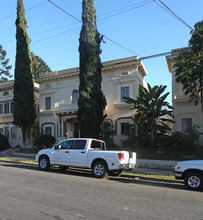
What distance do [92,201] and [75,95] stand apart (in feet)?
59.4

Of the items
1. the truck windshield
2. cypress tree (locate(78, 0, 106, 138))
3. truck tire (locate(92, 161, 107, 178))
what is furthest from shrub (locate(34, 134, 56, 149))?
truck tire (locate(92, 161, 107, 178))

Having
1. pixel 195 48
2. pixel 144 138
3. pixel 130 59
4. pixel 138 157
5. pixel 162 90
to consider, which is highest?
pixel 130 59

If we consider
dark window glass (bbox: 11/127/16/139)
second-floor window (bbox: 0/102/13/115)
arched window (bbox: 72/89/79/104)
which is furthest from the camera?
second-floor window (bbox: 0/102/13/115)

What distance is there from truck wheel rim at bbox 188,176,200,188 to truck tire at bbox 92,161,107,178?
3458mm

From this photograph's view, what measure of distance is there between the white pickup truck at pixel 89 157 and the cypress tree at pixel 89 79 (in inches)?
247

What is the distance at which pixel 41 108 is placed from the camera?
2538cm

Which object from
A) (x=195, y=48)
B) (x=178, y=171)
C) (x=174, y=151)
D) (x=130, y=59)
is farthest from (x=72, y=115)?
(x=178, y=171)

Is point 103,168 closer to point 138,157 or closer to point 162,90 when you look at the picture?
point 138,157

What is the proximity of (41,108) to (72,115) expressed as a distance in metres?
4.84

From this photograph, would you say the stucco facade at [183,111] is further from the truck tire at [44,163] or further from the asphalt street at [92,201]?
the truck tire at [44,163]

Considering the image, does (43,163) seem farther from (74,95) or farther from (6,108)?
(6,108)

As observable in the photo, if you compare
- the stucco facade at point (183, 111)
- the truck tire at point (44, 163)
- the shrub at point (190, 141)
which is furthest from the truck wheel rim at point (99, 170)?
the stucco facade at point (183, 111)

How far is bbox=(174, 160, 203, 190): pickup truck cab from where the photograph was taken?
7462mm

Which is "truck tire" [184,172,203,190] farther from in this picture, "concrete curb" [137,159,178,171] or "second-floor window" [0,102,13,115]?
"second-floor window" [0,102,13,115]
